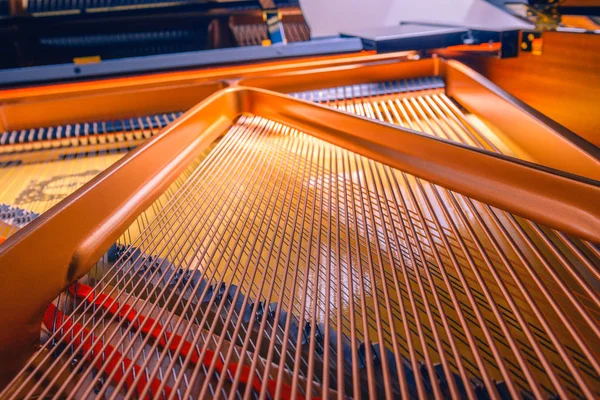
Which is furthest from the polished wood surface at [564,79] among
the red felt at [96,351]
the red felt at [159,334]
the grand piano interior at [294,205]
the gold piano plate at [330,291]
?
the red felt at [96,351]

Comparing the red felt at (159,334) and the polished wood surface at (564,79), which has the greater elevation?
the polished wood surface at (564,79)

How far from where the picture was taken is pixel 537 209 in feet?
3.38

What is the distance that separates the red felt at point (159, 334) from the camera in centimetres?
88

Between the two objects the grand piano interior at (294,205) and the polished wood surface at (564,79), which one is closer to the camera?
the grand piano interior at (294,205)

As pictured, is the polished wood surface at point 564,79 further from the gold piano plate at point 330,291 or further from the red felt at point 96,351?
the red felt at point 96,351

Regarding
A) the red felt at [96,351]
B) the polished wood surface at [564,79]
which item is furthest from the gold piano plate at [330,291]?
the polished wood surface at [564,79]

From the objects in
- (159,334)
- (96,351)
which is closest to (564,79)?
(159,334)

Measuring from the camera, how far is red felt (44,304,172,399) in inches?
35.8

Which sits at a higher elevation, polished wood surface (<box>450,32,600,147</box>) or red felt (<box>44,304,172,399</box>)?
polished wood surface (<box>450,32,600,147</box>)

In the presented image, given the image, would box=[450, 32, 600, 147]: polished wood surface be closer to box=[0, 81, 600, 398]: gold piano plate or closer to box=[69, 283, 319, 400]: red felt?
box=[0, 81, 600, 398]: gold piano plate

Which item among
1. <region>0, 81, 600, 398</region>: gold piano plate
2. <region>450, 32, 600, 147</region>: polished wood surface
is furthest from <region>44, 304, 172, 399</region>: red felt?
<region>450, 32, 600, 147</region>: polished wood surface

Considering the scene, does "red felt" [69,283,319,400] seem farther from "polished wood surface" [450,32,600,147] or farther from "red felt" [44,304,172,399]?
"polished wood surface" [450,32,600,147]

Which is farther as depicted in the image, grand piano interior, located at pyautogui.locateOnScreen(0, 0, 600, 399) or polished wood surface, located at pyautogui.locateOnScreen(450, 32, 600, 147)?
polished wood surface, located at pyautogui.locateOnScreen(450, 32, 600, 147)

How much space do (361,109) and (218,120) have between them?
0.75 m
